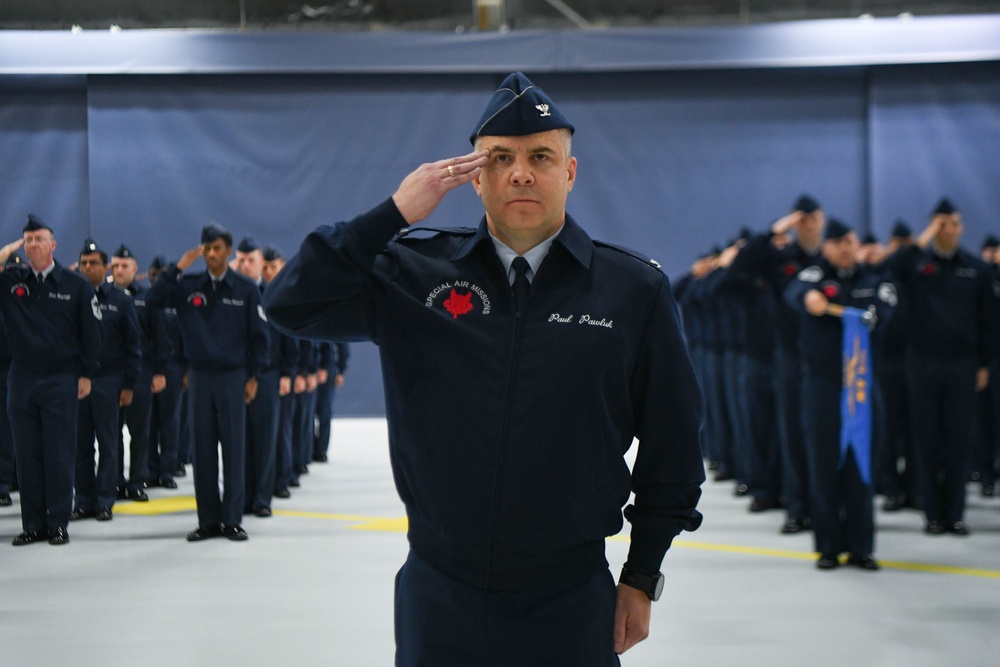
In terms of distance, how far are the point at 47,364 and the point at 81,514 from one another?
159cm

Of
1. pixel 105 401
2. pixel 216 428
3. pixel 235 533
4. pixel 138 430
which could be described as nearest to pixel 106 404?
pixel 105 401

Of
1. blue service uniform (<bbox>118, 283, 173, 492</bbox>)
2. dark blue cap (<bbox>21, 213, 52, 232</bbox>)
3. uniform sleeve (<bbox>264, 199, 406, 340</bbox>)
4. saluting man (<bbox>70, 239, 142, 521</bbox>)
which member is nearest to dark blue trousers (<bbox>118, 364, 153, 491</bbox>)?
blue service uniform (<bbox>118, 283, 173, 492</bbox>)

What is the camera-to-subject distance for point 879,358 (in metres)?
7.38

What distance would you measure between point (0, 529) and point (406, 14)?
10.8 m

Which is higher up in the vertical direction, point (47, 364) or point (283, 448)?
point (47, 364)

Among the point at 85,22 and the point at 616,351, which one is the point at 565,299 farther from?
the point at 85,22

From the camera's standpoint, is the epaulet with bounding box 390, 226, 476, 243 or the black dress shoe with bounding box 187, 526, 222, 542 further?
the black dress shoe with bounding box 187, 526, 222, 542

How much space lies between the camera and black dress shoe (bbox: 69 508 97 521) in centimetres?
779

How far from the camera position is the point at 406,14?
1606cm

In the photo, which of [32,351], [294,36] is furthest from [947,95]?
[32,351]

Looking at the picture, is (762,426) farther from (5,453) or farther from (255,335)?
(5,453)

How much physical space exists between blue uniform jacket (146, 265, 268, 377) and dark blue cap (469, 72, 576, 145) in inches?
203

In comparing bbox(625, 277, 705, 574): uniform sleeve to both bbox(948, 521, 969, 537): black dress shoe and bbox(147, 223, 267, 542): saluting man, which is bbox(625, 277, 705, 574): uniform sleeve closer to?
bbox(147, 223, 267, 542): saluting man

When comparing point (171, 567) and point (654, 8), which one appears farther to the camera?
point (654, 8)
